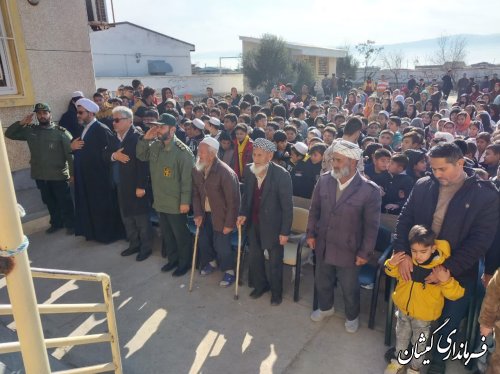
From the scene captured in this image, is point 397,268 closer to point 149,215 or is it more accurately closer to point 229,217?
point 229,217

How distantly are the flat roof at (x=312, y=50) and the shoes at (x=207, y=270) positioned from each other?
2469cm

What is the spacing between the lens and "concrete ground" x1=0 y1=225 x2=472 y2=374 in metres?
3.46

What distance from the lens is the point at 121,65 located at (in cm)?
3148

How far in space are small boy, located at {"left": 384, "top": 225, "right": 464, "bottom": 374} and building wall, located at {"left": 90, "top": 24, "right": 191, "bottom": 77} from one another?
30.6 m

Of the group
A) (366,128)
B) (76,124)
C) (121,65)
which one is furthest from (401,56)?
(76,124)

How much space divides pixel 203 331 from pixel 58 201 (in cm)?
370

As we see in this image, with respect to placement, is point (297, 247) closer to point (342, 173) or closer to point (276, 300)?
point (276, 300)

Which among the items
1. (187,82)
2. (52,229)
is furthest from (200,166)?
(187,82)

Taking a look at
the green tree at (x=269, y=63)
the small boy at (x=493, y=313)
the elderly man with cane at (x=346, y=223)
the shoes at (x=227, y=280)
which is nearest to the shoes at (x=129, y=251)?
the shoes at (x=227, y=280)

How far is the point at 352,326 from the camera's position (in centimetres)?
382

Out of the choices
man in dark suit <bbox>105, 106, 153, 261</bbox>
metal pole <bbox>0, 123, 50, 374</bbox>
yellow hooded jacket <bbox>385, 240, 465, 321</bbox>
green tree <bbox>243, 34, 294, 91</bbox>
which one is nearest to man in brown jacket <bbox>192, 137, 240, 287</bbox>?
man in dark suit <bbox>105, 106, 153, 261</bbox>

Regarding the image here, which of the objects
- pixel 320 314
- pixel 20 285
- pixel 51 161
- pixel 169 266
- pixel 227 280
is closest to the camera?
pixel 20 285

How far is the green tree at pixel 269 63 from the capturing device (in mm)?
25719

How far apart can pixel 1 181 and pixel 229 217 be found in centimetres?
321
